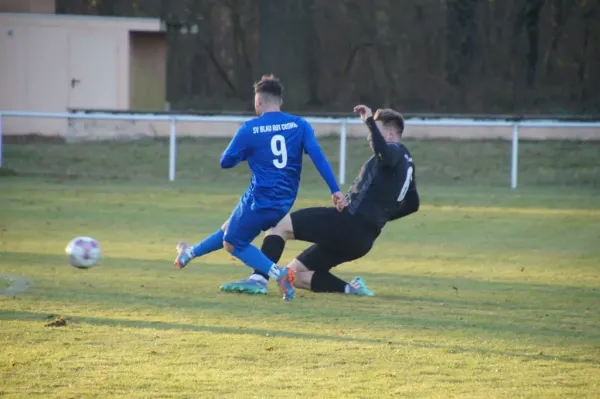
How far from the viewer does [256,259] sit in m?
9.07

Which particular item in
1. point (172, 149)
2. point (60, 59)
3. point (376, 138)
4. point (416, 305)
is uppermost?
point (60, 59)

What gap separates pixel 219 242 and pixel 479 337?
2.80 meters

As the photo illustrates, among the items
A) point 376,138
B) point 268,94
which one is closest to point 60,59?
point 268,94

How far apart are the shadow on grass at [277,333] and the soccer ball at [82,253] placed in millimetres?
1859

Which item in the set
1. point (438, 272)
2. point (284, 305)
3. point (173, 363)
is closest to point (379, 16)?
point (438, 272)

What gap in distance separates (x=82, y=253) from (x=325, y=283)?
2.12m

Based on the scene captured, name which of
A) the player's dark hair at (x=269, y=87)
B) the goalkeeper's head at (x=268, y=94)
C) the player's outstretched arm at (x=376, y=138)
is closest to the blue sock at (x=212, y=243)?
the goalkeeper's head at (x=268, y=94)

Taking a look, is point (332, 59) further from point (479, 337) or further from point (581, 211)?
point (479, 337)

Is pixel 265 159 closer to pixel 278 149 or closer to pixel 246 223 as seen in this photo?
pixel 278 149

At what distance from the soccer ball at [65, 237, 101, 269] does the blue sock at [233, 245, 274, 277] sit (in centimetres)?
158

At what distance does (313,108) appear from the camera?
3278cm

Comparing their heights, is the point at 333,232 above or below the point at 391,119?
below

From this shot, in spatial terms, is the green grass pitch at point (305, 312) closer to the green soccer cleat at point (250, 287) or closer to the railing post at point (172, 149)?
the green soccer cleat at point (250, 287)

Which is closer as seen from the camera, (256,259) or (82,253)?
(256,259)
